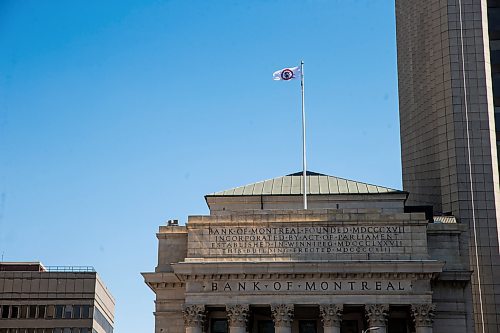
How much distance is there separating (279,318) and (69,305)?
50.9 metres

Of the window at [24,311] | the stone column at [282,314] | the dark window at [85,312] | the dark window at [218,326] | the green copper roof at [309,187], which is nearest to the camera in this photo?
the stone column at [282,314]

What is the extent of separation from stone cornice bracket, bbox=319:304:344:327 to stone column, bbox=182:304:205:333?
31.9ft

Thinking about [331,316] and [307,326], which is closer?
[331,316]

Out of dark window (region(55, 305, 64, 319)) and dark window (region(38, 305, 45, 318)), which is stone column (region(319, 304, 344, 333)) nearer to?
dark window (region(55, 305, 64, 319))

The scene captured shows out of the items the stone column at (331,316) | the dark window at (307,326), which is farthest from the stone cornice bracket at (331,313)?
the dark window at (307,326)

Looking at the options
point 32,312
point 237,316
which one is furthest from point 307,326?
point 32,312

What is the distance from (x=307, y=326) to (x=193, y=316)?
10.8 m

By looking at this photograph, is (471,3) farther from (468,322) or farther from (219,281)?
(219,281)

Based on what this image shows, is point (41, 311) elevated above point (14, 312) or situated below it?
above

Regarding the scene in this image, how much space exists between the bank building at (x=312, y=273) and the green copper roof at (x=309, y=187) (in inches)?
206

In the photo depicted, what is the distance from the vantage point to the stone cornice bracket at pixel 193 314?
73375mm

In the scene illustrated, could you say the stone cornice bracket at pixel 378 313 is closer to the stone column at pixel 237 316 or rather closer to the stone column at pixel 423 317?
the stone column at pixel 423 317

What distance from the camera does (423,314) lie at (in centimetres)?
7219

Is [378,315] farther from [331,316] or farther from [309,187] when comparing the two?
[309,187]
